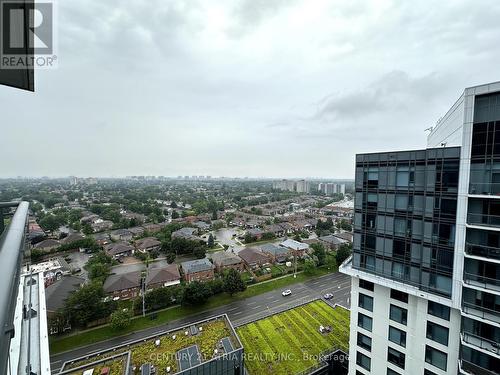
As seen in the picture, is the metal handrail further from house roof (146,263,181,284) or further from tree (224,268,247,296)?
house roof (146,263,181,284)

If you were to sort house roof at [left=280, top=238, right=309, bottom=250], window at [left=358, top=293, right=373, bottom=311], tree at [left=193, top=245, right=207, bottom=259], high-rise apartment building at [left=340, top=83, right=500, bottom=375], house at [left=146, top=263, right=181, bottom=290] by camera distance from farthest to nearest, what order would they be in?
1. house roof at [left=280, top=238, right=309, bottom=250]
2. tree at [left=193, top=245, right=207, bottom=259]
3. house at [left=146, top=263, right=181, bottom=290]
4. window at [left=358, top=293, right=373, bottom=311]
5. high-rise apartment building at [left=340, top=83, right=500, bottom=375]

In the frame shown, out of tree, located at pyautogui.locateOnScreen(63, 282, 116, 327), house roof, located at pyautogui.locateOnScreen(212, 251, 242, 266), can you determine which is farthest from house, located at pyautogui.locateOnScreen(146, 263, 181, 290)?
house roof, located at pyautogui.locateOnScreen(212, 251, 242, 266)

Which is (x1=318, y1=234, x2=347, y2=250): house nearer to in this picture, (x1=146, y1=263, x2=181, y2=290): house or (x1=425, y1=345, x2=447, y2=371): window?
(x1=146, y1=263, x2=181, y2=290): house

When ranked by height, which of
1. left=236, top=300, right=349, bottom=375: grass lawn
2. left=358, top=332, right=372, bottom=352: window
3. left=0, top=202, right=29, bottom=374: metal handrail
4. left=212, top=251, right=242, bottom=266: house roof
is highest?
left=0, top=202, right=29, bottom=374: metal handrail

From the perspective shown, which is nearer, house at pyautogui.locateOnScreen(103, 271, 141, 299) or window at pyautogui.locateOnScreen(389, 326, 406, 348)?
window at pyautogui.locateOnScreen(389, 326, 406, 348)

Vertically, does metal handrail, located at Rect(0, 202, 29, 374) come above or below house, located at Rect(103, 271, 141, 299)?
above

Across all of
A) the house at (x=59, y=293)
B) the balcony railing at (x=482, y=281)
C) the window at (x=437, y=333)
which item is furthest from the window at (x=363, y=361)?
the house at (x=59, y=293)

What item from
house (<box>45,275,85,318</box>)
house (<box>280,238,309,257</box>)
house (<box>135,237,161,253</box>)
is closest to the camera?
house (<box>45,275,85,318</box>)

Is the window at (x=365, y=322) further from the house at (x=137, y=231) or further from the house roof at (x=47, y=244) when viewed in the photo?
the house roof at (x=47, y=244)
